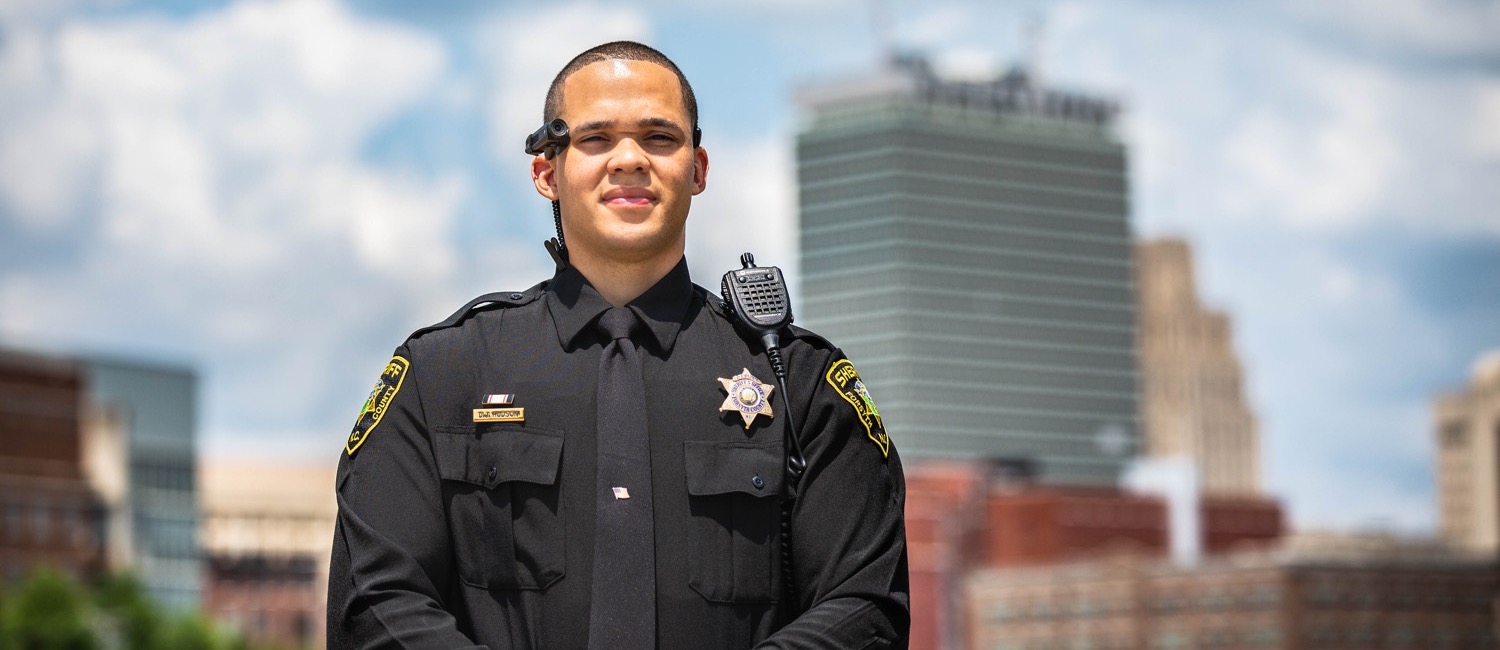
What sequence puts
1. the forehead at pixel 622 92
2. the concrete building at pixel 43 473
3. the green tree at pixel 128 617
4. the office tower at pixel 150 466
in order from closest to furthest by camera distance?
1. the forehead at pixel 622 92
2. the green tree at pixel 128 617
3. the concrete building at pixel 43 473
4. the office tower at pixel 150 466

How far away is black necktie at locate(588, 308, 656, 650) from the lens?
593 centimetres

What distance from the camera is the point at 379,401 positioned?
6.09 meters

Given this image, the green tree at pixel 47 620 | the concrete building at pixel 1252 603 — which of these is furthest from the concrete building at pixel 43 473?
the concrete building at pixel 1252 603

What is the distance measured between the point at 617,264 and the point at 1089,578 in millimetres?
173515

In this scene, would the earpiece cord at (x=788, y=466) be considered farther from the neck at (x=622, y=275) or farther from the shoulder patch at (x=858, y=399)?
the neck at (x=622, y=275)

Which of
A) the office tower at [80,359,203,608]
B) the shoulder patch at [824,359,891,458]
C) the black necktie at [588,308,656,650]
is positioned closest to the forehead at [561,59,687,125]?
the black necktie at [588,308,656,650]

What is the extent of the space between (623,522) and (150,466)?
169946mm

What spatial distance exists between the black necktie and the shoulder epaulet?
A: 1.23 feet

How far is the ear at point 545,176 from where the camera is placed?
20.9ft

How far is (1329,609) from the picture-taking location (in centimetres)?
16638

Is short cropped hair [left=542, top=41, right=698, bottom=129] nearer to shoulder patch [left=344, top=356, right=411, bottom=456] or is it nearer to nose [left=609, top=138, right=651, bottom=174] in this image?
nose [left=609, top=138, right=651, bottom=174]

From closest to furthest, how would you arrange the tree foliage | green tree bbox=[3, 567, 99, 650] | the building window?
green tree bbox=[3, 567, 99, 650], the tree foliage, the building window

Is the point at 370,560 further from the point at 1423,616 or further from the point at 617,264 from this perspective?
the point at 1423,616

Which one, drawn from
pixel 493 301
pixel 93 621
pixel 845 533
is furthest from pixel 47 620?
pixel 845 533
